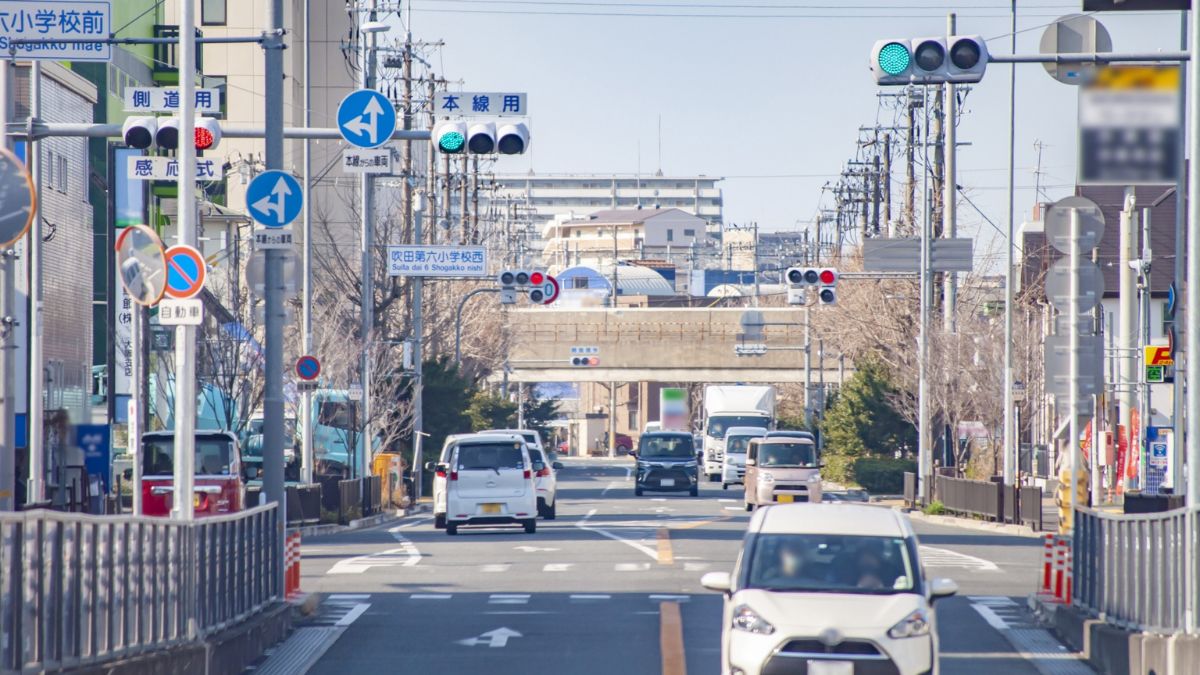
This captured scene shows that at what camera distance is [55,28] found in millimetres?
19391

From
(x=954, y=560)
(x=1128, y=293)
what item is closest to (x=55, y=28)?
(x=954, y=560)

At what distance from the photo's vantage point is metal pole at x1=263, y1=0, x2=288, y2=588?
58.7 feet

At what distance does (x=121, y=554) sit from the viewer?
37.4ft

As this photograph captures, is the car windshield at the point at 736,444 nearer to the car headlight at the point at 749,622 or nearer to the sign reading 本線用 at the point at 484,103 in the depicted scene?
the sign reading 本線用 at the point at 484,103

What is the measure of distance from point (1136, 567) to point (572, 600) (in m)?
7.45

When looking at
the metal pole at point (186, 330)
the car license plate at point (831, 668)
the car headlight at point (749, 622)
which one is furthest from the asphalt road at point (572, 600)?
the car license plate at point (831, 668)

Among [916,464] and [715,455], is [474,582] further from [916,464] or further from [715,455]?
[715,455]

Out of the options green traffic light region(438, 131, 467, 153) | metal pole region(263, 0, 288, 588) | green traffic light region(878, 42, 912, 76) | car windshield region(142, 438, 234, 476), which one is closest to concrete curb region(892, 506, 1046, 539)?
car windshield region(142, 438, 234, 476)

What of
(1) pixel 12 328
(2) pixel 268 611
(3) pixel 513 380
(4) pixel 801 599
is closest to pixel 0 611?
(4) pixel 801 599

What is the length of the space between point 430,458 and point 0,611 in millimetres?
46375

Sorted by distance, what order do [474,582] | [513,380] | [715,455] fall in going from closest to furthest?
[474,582]
[715,455]
[513,380]

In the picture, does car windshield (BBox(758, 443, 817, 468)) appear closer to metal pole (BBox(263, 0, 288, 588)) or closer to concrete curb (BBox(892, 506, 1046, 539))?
concrete curb (BBox(892, 506, 1046, 539))

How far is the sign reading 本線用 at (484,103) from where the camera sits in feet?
76.5

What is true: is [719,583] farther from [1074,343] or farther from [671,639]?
[1074,343]
